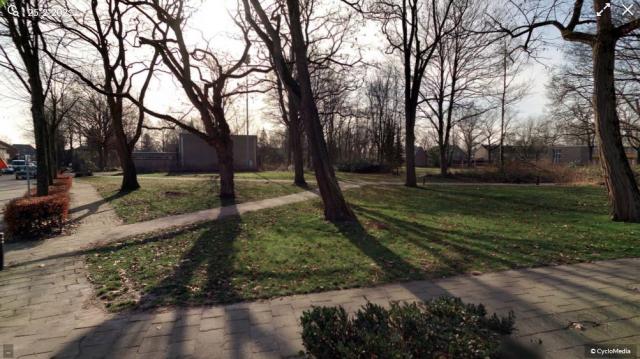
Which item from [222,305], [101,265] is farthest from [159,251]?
[222,305]

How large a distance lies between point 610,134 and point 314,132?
7.50m

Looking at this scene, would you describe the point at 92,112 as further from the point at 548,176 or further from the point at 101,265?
the point at 548,176

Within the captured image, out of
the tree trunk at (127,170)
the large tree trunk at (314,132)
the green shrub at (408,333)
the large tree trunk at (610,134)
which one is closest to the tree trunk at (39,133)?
the tree trunk at (127,170)

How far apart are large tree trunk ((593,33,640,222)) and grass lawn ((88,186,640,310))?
2.52ft

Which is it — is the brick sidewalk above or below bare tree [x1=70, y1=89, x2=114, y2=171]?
below

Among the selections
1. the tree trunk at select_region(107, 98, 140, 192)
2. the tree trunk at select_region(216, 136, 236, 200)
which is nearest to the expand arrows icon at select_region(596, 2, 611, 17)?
the tree trunk at select_region(216, 136, 236, 200)

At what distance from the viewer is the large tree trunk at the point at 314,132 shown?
29.7ft

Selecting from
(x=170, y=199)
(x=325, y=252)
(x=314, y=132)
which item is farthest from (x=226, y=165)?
(x=325, y=252)

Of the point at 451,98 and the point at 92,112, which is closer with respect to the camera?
the point at 451,98

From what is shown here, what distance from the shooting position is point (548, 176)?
27.4 meters

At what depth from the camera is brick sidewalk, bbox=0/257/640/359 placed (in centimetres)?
311

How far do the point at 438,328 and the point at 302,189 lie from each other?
15761 millimetres

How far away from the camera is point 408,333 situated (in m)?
2.50

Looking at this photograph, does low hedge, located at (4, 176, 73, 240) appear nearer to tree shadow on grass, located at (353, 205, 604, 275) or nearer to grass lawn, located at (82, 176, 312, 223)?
grass lawn, located at (82, 176, 312, 223)
